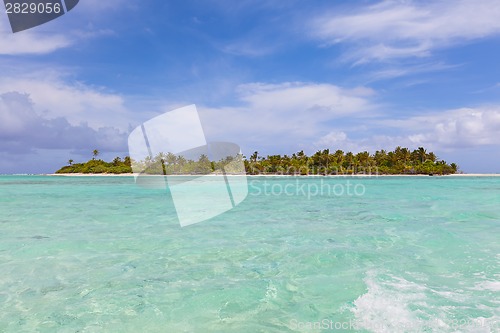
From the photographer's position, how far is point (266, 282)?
277 inches

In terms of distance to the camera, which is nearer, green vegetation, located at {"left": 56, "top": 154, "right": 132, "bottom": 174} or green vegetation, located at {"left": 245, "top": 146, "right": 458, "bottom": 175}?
green vegetation, located at {"left": 245, "top": 146, "right": 458, "bottom": 175}

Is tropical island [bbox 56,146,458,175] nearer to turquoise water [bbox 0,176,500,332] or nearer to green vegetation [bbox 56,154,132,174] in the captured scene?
green vegetation [bbox 56,154,132,174]

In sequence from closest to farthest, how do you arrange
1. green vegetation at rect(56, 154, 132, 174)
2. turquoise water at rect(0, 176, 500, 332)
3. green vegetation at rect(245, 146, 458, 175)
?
turquoise water at rect(0, 176, 500, 332) → green vegetation at rect(245, 146, 458, 175) → green vegetation at rect(56, 154, 132, 174)

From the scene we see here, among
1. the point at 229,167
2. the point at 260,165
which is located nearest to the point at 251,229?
the point at 260,165

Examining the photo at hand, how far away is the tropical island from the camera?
131125 millimetres

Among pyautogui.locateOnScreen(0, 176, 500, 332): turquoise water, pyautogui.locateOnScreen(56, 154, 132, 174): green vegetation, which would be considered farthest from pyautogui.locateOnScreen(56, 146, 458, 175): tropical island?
pyautogui.locateOnScreen(0, 176, 500, 332): turquoise water

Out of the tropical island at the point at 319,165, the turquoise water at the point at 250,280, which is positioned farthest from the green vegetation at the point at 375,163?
the turquoise water at the point at 250,280

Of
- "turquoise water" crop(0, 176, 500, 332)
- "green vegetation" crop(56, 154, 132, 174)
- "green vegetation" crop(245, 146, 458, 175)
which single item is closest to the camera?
"turquoise water" crop(0, 176, 500, 332)

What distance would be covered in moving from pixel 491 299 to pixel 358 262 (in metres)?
2.99

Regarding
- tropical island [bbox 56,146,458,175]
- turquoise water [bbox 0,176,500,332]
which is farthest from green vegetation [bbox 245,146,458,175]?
turquoise water [bbox 0,176,500,332]

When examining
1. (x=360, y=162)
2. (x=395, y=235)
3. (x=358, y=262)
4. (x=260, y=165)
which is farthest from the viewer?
(x=260, y=165)

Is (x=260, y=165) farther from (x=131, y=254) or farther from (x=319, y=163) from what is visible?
(x=131, y=254)

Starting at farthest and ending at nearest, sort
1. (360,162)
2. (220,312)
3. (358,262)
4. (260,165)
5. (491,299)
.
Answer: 1. (260,165)
2. (360,162)
3. (358,262)
4. (491,299)
5. (220,312)

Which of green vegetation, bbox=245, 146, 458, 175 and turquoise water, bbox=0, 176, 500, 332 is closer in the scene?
turquoise water, bbox=0, 176, 500, 332
